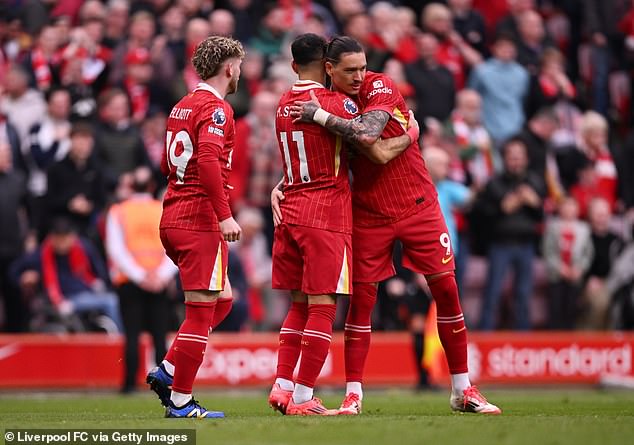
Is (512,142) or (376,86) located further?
(512,142)

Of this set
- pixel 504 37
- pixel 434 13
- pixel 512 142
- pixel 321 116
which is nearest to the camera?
pixel 321 116

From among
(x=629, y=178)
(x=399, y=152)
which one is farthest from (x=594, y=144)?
(x=399, y=152)

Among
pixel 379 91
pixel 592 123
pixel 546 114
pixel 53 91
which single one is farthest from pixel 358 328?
pixel 592 123

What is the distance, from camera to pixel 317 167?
32.3ft

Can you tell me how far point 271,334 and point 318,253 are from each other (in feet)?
23.2

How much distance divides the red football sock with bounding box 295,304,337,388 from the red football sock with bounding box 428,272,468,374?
3.15 feet

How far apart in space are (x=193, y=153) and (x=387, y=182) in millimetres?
1566

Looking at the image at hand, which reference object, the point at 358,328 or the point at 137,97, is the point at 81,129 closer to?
the point at 137,97

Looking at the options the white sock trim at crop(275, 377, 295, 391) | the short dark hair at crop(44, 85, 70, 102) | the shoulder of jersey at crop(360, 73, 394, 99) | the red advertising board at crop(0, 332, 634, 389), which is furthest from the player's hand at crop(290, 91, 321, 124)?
the short dark hair at crop(44, 85, 70, 102)

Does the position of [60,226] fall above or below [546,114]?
below

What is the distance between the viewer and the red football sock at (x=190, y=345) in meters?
9.43

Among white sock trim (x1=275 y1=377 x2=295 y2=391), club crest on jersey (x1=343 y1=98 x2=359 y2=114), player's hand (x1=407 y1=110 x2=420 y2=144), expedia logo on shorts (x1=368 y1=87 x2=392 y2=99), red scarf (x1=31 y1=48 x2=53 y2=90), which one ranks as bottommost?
white sock trim (x1=275 y1=377 x2=295 y2=391)

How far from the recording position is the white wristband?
966 centimetres

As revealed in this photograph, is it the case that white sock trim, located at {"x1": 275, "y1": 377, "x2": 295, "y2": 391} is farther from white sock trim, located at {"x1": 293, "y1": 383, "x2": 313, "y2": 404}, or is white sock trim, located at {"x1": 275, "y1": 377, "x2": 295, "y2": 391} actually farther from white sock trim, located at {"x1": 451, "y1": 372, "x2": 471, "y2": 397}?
white sock trim, located at {"x1": 451, "y1": 372, "x2": 471, "y2": 397}
